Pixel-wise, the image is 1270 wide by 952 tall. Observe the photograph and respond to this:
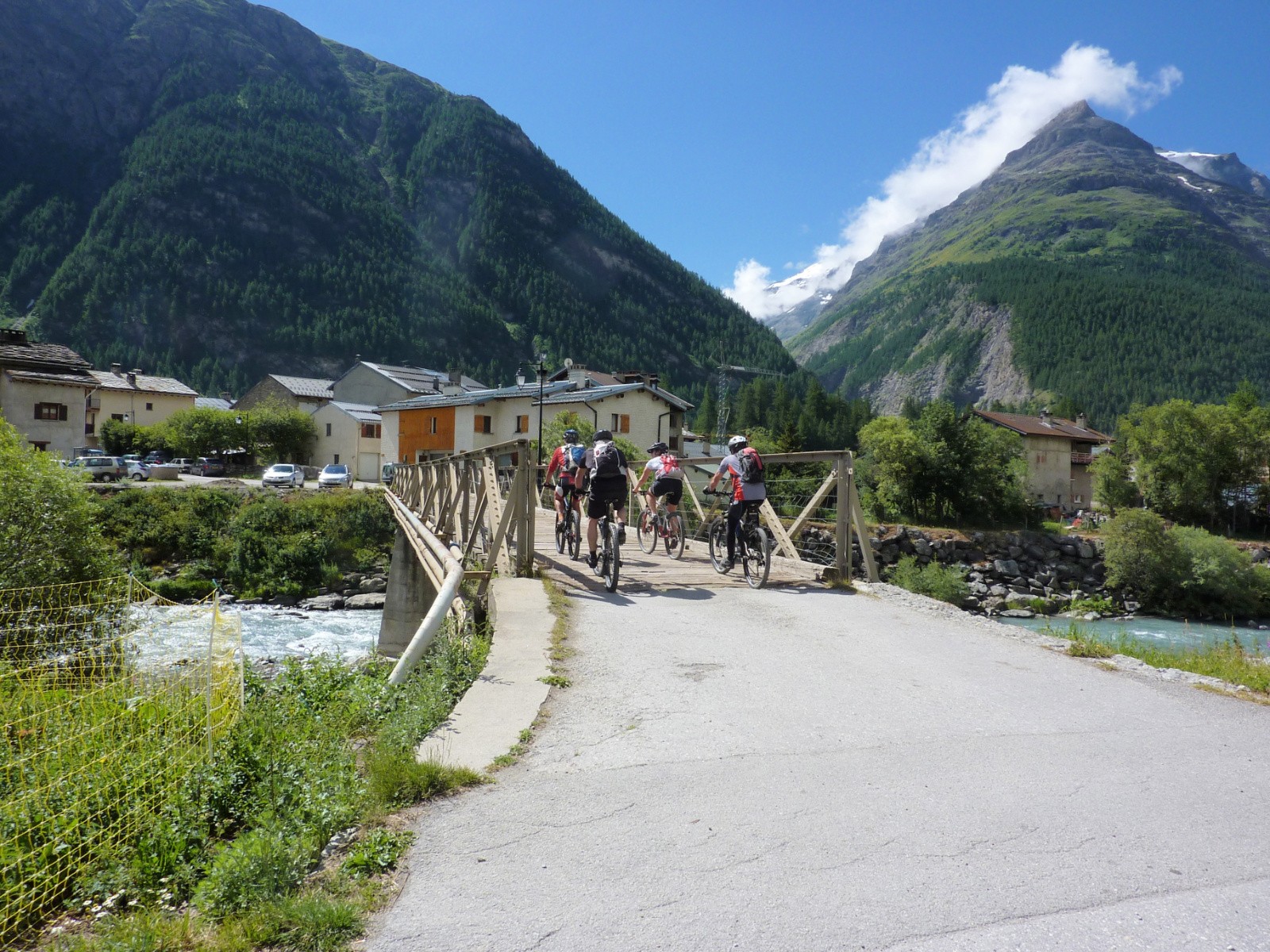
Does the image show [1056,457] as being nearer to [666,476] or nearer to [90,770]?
[666,476]

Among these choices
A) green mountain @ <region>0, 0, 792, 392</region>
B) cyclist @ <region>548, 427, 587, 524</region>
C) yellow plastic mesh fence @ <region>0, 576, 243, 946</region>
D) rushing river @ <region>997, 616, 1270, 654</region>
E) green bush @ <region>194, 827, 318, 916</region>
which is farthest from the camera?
green mountain @ <region>0, 0, 792, 392</region>

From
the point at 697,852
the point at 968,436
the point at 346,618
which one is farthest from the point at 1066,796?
the point at 968,436

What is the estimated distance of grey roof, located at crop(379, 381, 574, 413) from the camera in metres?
55.0

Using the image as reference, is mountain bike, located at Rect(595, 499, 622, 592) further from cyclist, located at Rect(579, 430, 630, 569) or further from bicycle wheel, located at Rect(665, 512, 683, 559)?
bicycle wheel, located at Rect(665, 512, 683, 559)

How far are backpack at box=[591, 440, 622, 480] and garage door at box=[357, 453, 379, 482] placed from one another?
59.2 metres

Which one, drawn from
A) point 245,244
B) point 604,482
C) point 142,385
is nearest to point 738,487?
point 604,482

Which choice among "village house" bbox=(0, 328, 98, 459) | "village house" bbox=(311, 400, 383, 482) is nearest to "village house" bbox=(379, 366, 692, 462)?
"village house" bbox=(311, 400, 383, 482)

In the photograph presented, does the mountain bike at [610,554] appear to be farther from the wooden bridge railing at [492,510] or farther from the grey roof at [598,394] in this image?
the grey roof at [598,394]

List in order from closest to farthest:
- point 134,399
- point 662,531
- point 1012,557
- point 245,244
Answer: point 662,531, point 1012,557, point 134,399, point 245,244

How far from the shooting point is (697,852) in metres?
3.23

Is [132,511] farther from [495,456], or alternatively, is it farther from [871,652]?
[871,652]

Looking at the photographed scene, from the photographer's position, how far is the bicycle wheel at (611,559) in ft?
30.3

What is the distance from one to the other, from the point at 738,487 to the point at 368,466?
60683 mm

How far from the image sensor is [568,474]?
12.0 m
